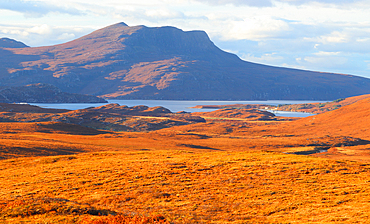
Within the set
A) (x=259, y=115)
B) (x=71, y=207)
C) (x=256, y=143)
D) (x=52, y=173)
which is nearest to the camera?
(x=71, y=207)

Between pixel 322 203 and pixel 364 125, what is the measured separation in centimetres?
9727

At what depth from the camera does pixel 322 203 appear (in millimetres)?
21125

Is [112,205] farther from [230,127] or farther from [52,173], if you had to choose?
[230,127]

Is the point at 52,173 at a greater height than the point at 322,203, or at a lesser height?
lesser

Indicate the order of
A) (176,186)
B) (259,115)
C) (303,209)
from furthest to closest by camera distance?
(259,115) < (176,186) < (303,209)

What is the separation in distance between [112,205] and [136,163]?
13942 millimetres

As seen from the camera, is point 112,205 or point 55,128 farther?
point 55,128

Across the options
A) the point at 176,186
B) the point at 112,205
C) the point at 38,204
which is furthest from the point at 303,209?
the point at 38,204

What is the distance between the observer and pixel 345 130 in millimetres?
107312

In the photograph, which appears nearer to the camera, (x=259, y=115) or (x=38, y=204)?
(x=38, y=204)

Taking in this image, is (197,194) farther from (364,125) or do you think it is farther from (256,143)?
(364,125)

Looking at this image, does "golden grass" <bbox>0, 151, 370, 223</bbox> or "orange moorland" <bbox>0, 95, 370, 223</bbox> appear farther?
"golden grass" <bbox>0, 151, 370, 223</bbox>

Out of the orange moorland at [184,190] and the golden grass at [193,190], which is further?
the golden grass at [193,190]

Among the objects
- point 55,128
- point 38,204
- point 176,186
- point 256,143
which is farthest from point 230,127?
point 38,204
